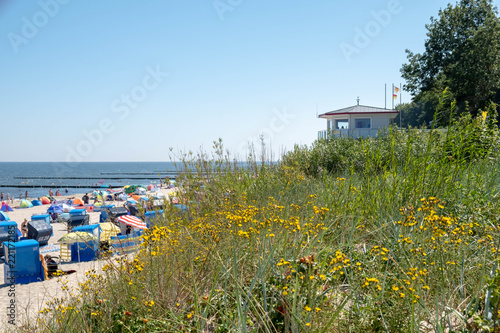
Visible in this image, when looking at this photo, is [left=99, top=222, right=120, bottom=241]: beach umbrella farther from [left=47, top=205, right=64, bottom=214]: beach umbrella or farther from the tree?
the tree

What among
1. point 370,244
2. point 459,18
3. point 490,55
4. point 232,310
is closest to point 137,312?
point 232,310

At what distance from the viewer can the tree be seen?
24.7 m

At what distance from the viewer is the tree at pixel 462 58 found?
24.7 m

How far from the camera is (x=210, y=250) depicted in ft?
10.3

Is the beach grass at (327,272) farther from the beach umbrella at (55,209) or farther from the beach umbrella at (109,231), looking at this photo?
the beach umbrella at (55,209)

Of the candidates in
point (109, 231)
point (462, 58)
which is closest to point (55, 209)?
point (109, 231)

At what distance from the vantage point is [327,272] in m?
2.70

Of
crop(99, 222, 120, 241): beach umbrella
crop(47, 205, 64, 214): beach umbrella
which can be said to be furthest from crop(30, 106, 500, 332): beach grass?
crop(47, 205, 64, 214): beach umbrella

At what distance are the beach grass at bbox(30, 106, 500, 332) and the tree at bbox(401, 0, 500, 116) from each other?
22.8m

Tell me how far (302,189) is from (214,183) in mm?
2279

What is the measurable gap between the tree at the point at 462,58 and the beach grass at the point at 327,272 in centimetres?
2278

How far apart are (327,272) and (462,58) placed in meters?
29.4

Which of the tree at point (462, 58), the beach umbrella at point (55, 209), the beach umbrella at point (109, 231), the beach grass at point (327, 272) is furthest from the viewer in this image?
the beach umbrella at point (55, 209)

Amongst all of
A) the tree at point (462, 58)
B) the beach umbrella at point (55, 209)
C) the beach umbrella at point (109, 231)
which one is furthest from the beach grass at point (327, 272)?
the beach umbrella at point (55, 209)
